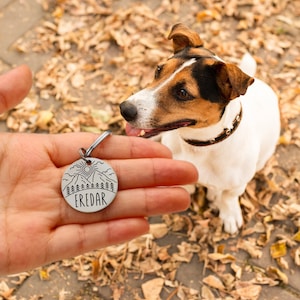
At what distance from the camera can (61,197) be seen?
234cm

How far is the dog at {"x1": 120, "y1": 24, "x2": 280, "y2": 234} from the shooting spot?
2381mm

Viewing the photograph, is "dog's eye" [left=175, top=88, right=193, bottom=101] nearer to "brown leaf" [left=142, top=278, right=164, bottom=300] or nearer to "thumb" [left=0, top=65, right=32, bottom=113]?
"thumb" [left=0, top=65, right=32, bottom=113]

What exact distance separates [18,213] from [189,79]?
103 centimetres

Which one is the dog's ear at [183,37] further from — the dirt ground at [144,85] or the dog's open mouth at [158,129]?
the dirt ground at [144,85]

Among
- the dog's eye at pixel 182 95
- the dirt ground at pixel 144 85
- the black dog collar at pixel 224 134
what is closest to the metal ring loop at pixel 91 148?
the dog's eye at pixel 182 95

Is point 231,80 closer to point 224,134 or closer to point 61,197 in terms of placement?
point 224,134

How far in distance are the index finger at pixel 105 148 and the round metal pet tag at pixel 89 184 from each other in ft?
0.32

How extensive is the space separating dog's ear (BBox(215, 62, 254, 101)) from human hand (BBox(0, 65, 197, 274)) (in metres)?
0.40

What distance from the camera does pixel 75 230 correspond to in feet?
7.21

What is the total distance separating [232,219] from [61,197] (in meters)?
1.35

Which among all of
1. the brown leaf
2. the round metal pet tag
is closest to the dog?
the round metal pet tag

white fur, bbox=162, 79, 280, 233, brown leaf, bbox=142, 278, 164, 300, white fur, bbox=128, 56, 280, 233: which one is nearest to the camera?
white fur, bbox=128, 56, 280, 233

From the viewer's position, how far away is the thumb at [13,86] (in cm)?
239

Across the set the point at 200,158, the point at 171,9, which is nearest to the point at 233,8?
the point at 171,9
